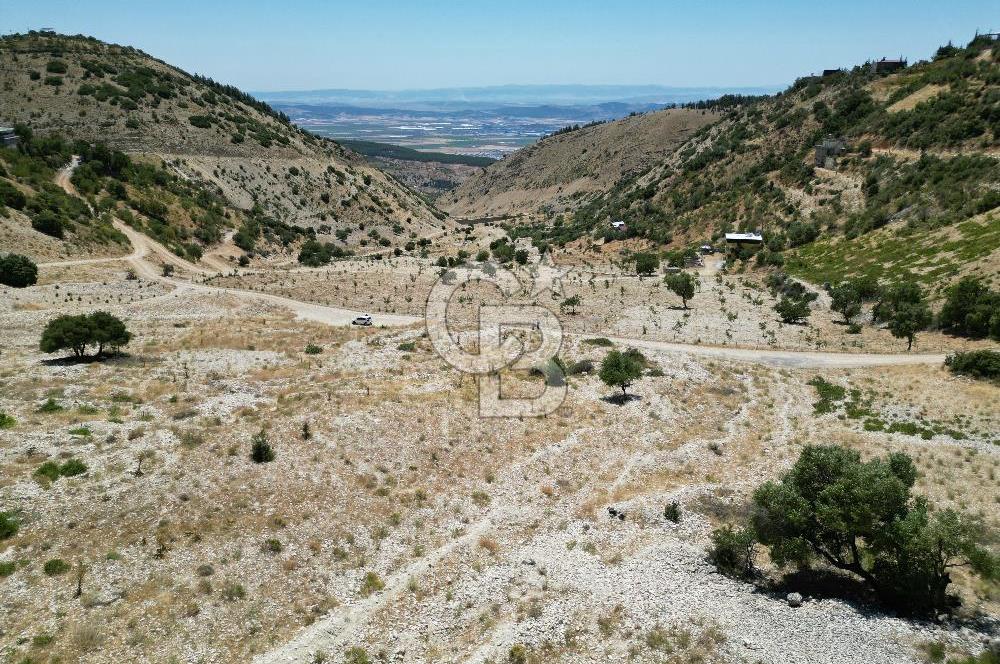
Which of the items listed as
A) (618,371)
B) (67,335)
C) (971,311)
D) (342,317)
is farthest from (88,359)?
(971,311)

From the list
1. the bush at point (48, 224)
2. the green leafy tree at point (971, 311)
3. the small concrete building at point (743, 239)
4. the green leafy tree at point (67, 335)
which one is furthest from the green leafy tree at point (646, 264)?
the bush at point (48, 224)

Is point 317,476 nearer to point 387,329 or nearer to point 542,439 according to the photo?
A: point 542,439

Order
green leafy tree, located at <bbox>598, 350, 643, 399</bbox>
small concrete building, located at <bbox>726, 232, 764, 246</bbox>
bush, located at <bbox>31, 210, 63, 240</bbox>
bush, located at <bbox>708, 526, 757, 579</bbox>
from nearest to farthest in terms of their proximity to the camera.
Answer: bush, located at <bbox>708, 526, 757, 579</bbox> → green leafy tree, located at <bbox>598, 350, 643, 399</bbox> → bush, located at <bbox>31, 210, 63, 240</bbox> → small concrete building, located at <bbox>726, 232, 764, 246</bbox>

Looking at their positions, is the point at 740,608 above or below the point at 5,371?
below

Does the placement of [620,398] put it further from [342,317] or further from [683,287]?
[342,317]

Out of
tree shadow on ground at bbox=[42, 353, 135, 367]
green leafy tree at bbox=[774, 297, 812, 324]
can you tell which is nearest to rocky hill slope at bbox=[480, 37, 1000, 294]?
green leafy tree at bbox=[774, 297, 812, 324]

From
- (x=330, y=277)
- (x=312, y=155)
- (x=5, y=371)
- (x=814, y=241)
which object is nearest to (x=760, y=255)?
(x=814, y=241)

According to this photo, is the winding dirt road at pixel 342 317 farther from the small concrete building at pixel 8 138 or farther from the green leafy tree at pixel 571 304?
the green leafy tree at pixel 571 304

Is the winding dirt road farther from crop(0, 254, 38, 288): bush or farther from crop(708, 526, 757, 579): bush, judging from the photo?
crop(708, 526, 757, 579): bush
